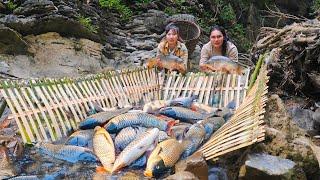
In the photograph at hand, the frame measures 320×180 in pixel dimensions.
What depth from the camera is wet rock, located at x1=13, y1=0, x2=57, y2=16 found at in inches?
473

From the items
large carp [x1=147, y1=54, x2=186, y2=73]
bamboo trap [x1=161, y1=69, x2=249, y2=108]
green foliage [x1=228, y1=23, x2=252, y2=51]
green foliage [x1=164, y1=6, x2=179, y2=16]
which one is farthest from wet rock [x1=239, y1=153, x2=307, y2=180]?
green foliage [x1=228, y1=23, x2=252, y2=51]

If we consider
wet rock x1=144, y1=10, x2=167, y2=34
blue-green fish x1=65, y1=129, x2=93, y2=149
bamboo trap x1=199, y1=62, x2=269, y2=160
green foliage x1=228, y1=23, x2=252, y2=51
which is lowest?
green foliage x1=228, y1=23, x2=252, y2=51

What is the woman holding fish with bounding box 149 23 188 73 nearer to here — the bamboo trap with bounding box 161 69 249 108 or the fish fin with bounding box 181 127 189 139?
the bamboo trap with bounding box 161 69 249 108

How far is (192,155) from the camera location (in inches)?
187

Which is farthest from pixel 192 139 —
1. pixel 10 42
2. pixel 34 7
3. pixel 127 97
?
pixel 34 7

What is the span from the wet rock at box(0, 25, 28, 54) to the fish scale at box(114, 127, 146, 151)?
6784mm

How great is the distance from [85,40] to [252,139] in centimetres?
976

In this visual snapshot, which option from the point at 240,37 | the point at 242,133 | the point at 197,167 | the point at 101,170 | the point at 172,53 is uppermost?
the point at 242,133

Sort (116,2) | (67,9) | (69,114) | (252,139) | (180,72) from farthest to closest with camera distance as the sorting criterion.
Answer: (116,2) < (67,9) < (180,72) < (69,114) < (252,139)

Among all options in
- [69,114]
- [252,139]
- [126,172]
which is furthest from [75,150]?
[252,139]

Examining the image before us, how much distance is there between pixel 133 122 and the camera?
225 inches

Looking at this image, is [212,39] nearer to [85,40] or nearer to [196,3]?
[85,40]

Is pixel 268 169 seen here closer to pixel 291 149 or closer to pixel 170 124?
pixel 291 149

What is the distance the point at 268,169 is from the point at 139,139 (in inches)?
64.4
